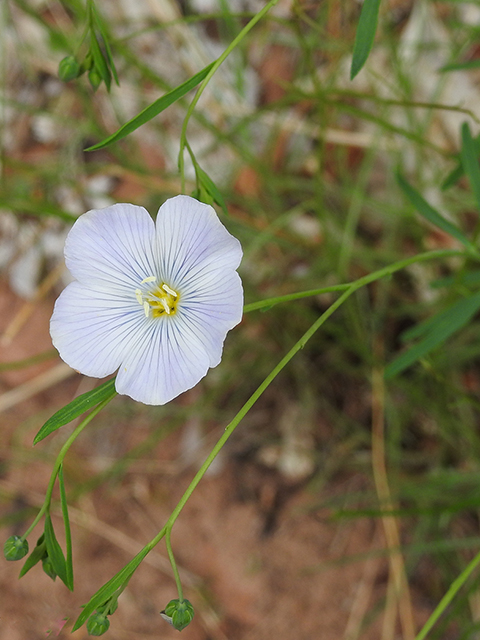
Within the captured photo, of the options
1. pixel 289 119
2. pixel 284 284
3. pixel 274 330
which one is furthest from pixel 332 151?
pixel 274 330

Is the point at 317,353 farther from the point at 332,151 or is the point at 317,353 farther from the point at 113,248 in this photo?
the point at 113,248

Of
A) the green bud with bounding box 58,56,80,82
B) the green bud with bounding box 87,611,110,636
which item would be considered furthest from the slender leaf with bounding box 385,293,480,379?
the green bud with bounding box 58,56,80,82

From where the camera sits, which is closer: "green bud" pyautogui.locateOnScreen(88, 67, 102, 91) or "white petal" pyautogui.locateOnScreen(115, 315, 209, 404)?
"white petal" pyautogui.locateOnScreen(115, 315, 209, 404)

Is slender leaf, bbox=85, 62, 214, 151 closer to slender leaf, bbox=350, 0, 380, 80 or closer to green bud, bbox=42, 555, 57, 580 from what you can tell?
slender leaf, bbox=350, 0, 380, 80

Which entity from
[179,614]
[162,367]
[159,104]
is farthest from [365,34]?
[179,614]

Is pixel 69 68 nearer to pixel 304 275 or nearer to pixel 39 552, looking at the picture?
pixel 39 552

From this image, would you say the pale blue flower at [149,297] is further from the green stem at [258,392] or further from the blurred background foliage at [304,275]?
the blurred background foliage at [304,275]
